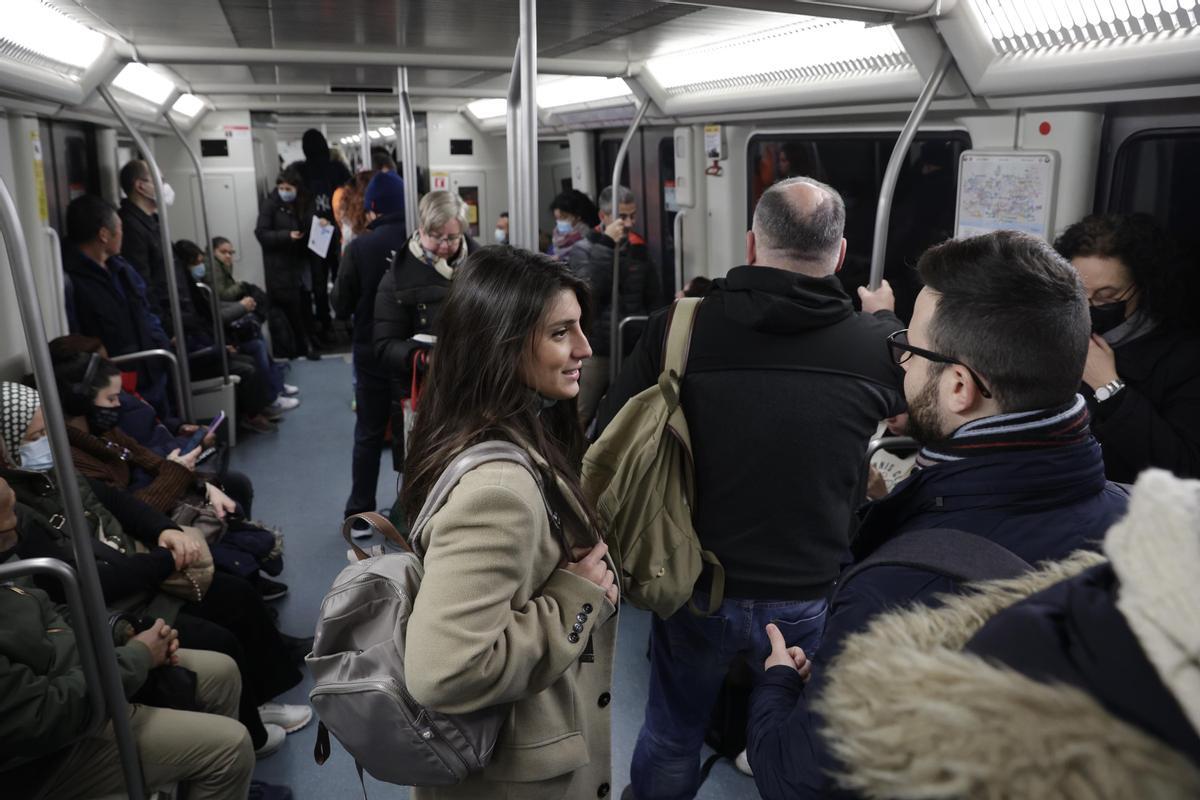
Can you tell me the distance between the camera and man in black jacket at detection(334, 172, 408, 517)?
4445 mm

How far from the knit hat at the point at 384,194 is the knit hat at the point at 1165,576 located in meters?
4.76

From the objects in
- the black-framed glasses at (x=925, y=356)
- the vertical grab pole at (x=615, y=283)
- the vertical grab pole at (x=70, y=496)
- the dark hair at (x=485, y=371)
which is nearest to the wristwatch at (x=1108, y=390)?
the black-framed glasses at (x=925, y=356)

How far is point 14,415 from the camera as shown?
121 inches

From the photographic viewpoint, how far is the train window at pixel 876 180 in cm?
345

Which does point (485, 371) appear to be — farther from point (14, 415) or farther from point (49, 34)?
point (49, 34)

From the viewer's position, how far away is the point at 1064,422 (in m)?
1.18

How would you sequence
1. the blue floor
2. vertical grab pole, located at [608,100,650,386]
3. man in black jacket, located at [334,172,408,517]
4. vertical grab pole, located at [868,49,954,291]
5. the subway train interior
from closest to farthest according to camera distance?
1. the subway train interior
2. vertical grab pole, located at [868,49,954,291]
3. the blue floor
4. man in black jacket, located at [334,172,408,517]
5. vertical grab pole, located at [608,100,650,386]

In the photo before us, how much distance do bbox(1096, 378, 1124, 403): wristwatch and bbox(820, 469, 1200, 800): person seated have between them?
5.18ft

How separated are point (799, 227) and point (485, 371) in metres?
0.99

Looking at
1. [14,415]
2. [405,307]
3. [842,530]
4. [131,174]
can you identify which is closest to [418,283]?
[405,307]

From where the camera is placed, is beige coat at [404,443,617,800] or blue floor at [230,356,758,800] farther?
blue floor at [230,356,758,800]

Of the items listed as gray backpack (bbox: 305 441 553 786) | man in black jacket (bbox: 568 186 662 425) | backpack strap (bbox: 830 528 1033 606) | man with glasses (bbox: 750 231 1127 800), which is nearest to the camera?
backpack strap (bbox: 830 528 1033 606)

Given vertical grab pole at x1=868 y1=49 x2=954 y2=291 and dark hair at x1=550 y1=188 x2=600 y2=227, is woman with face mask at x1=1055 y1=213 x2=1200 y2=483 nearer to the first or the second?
vertical grab pole at x1=868 y1=49 x2=954 y2=291

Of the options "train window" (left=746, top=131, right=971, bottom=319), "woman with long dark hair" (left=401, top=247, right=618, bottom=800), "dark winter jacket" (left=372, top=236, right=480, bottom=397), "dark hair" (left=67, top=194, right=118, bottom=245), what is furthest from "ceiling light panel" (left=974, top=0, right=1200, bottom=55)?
"dark hair" (left=67, top=194, right=118, bottom=245)
